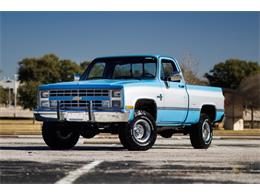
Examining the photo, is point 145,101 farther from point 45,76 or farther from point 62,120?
point 45,76

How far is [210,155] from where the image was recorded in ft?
41.9

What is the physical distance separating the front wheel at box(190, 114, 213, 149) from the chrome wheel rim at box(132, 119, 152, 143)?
85.0 inches

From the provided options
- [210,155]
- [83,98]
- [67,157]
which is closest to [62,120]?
[83,98]

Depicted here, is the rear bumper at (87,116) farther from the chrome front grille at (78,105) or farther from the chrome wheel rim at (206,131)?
the chrome wheel rim at (206,131)

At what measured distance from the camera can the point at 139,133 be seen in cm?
1330

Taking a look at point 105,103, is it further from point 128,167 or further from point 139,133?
point 128,167

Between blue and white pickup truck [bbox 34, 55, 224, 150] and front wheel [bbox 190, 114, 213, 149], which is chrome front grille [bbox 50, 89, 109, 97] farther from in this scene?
front wheel [bbox 190, 114, 213, 149]

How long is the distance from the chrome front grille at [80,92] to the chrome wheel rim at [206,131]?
3288 millimetres

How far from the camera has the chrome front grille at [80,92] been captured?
43.0 ft

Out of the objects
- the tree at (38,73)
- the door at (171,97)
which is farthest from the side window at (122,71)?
the tree at (38,73)

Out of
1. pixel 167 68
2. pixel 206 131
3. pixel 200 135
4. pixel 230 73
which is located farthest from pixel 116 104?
pixel 230 73

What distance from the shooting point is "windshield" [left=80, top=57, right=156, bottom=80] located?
1430 cm

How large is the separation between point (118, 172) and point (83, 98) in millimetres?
4109

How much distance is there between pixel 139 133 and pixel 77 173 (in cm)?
417
